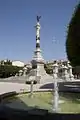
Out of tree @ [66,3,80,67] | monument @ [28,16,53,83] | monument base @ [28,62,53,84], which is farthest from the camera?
monument @ [28,16,53,83]

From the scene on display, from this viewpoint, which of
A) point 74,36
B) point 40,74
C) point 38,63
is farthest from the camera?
point 38,63

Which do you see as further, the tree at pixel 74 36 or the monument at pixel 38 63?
the monument at pixel 38 63

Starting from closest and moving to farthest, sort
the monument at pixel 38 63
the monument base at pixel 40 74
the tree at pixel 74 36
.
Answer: the tree at pixel 74 36, the monument base at pixel 40 74, the monument at pixel 38 63

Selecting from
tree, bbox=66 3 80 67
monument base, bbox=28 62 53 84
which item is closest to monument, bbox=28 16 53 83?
monument base, bbox=28 62 53 84

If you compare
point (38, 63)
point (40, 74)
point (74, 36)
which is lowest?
point (40, 74)

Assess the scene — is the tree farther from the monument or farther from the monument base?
the monument

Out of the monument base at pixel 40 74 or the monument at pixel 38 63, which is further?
the monument at pixel 38 63

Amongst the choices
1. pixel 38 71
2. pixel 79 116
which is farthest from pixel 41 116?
pixel 38 71

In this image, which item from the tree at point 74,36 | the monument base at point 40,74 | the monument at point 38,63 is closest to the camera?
the tree at point 74,36

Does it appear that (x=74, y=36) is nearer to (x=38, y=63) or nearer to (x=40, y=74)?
(x=40, y=74)

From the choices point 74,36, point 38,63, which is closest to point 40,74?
point 38,63

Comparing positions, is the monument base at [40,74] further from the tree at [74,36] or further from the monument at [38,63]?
the tree at [74,36]

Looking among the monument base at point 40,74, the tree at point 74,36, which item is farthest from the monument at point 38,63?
the tree at point 74,36

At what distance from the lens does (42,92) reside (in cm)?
1471
